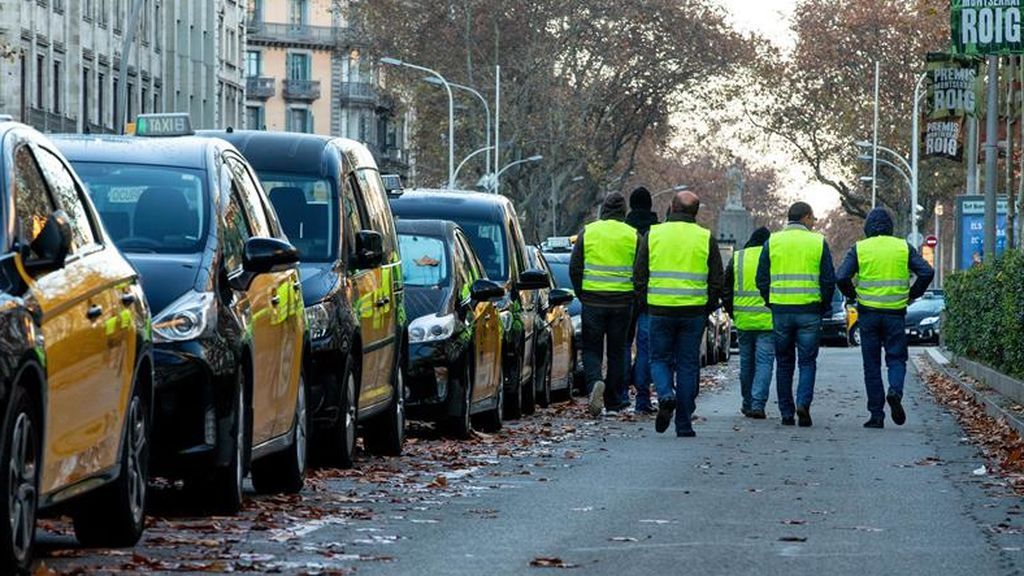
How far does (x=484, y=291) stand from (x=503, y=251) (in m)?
3.41

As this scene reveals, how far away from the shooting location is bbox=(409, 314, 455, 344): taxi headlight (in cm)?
1795

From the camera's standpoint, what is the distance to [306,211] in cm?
1547

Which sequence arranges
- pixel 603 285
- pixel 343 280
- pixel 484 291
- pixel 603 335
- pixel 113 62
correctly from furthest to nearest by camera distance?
pixel 113 62, pixel 603 335, pixel 603 285, pixel 484 291, pixel 343 280

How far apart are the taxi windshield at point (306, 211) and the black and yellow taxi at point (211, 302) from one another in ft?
6.20

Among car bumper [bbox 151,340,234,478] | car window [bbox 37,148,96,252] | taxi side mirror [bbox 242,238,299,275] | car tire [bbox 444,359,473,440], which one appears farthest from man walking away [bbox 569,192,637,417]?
car window [bbox 37,148,96,252]

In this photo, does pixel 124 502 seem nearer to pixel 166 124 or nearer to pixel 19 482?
pixel 19 482

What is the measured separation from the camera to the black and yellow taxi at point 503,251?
71.2ft

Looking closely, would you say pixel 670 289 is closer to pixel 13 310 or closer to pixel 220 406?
pixel 220 406

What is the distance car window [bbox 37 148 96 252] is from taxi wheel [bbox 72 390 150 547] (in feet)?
2.00

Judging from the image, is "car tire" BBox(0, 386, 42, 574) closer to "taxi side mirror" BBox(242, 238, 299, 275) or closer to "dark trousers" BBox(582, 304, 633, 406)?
"taxi side mirror" BBox(242, 238, 299, 275)

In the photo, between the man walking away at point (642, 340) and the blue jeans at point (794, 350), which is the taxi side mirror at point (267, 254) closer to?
the blue jeans at point (794, 350)

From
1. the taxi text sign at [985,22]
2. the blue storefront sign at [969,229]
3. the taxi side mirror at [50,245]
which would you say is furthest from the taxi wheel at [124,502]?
the blue storefront sign at [969,229]

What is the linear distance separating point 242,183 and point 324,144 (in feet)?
10.3

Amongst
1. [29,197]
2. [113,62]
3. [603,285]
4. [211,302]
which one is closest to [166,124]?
[211,302]
